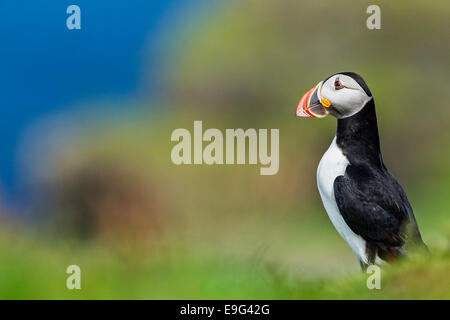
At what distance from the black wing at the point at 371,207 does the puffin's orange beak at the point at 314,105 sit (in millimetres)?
426

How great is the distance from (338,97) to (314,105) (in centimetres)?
18

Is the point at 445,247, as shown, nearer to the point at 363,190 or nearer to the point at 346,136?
the point at 363,190

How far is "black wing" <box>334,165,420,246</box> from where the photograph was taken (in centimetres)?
378

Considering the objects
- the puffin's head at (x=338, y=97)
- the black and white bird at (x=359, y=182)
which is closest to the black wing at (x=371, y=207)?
the black and white bird at (x=359, y=182)

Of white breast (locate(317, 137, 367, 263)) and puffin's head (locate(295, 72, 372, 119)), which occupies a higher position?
puffin's head (locate(295, 72, 372, 119))

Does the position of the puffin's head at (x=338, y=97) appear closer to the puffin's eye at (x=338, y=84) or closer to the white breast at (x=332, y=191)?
the puffin's eye at (x=338, y=84)

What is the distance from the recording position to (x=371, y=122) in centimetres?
394

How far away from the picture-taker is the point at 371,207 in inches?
150

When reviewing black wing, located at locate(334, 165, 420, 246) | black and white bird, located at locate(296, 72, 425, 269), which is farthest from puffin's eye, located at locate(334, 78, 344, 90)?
black wing, located at locate(334, 165, 420, 246)

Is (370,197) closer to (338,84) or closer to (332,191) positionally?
(332,191)

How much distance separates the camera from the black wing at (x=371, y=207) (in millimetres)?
3781

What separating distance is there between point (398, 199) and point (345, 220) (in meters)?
0.36

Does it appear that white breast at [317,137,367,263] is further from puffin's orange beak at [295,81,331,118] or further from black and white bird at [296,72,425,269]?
puffin's orange beak at [295,81,331,118]

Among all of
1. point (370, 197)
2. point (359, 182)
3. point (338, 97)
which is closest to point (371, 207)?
point (370, 197)
